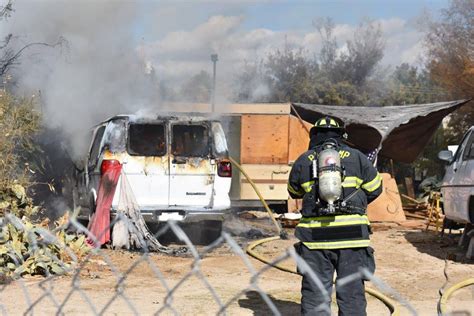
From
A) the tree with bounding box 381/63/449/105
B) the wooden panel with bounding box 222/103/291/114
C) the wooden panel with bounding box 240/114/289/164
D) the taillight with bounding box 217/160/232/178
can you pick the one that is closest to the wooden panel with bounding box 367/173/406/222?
the wooden panel with bounding box 240/114/289/164

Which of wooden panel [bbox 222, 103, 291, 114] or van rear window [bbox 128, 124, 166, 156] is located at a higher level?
wooden panel [bbox 222, 103, 291, 114]

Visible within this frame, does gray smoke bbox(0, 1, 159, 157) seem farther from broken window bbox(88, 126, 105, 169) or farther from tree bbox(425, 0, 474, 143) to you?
tree bbox(425, 0, 474, 143)

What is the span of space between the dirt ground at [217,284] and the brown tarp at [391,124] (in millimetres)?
4018

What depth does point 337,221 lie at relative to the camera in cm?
496

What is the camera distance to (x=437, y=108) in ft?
47.9

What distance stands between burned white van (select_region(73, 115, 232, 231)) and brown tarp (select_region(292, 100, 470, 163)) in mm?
5190

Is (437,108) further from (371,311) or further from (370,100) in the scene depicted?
(370,100)

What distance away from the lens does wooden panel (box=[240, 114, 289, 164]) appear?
1512 centimetres

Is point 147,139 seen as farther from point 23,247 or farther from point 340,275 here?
point 340,275

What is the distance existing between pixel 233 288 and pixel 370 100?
95.0 ft

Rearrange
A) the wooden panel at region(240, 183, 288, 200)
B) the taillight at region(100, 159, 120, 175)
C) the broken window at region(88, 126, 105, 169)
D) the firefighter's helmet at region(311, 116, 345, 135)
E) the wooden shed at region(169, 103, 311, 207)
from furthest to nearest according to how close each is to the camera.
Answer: the wooden shed at region(169, 103, 311, 207) → the wooden panel at region(240, 183, 288, 200) → the broken window at region(88, 126, 105, 169) → the taillight at region(100, 159, 120, 175) → the firefighter's helmet at region(311, 116, 345, 135)

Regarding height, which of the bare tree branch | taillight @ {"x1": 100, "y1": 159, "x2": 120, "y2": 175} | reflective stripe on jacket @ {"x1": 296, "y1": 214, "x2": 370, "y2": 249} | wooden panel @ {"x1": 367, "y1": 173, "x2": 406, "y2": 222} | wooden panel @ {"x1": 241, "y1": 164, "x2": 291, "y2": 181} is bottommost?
wooden panel @ {"x1": 367, "y1": 173, "x2": 406, "y2": 222}

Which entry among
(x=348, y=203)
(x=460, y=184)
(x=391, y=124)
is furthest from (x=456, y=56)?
(x=348, y=203)

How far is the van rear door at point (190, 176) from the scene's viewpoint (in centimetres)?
984
